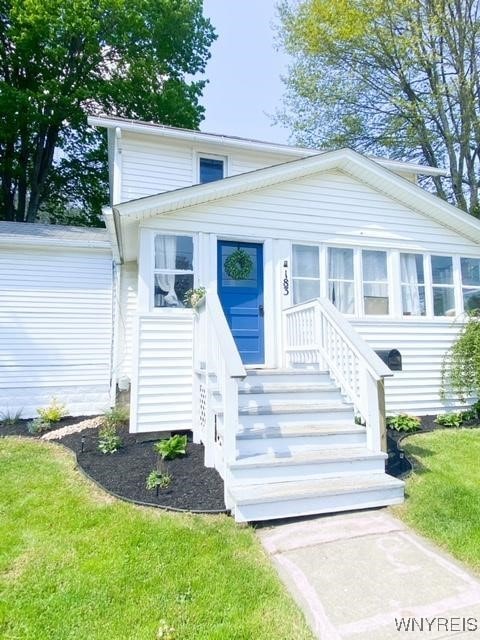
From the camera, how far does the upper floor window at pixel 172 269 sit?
5.93 m

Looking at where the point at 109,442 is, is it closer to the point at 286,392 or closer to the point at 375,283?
the point at 286,392

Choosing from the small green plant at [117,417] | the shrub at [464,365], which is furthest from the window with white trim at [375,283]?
the small green plant at [117,417]

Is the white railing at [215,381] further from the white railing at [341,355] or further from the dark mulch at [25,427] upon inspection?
the dark mulch at [25,427]

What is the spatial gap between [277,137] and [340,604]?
17.2 m

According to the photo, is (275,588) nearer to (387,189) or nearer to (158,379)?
(158,379)

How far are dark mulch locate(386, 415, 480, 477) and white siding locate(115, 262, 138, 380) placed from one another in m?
4.95

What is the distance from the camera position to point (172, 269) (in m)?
6.02

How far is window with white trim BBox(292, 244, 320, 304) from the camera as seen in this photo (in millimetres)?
6742

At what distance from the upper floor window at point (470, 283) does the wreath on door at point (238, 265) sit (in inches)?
175

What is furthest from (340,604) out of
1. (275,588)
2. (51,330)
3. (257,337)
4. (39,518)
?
(51,330)

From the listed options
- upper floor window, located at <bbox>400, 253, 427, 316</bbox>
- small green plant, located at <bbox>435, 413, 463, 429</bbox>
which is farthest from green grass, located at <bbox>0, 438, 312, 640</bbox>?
upper floor window, located at <bbox>400, 253, 427, 316</bbox>

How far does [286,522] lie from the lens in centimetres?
337

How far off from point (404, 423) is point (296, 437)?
2.93 m

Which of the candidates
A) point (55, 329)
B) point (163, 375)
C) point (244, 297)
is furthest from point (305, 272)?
point (55, 329)
